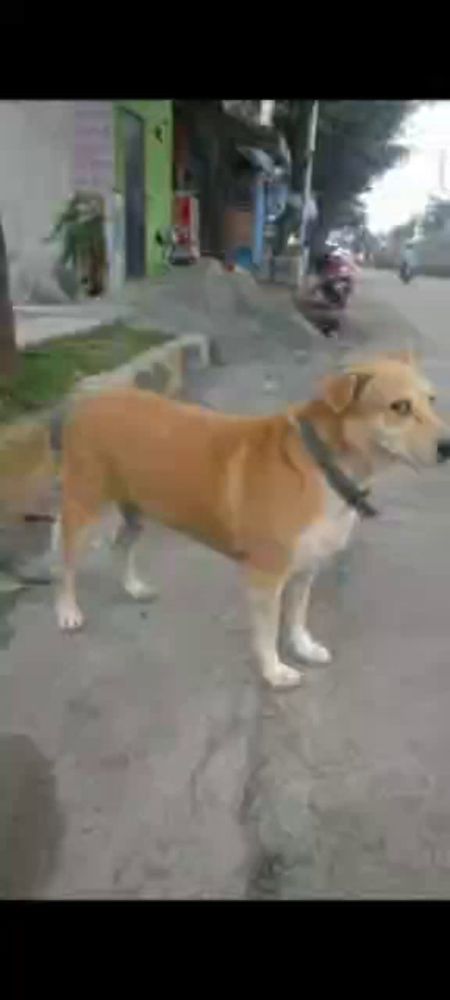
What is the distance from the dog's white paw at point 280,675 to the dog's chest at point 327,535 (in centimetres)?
11

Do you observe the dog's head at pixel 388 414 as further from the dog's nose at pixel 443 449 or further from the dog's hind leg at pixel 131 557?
the dog's hind leg at pixel 131 557

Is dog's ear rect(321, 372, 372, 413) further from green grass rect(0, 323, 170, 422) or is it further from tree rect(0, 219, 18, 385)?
tree rect(0, 219, 18, 385)

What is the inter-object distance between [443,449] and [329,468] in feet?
0.38

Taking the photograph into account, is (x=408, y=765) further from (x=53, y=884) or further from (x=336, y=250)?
(x=336, y=250)

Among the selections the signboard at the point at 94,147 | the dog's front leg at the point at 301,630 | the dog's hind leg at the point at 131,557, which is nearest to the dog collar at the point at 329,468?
the dog's front leg at the point at 301,630

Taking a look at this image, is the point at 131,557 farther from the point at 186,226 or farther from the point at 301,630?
the point at 186,226

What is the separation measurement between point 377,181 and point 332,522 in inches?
14.4

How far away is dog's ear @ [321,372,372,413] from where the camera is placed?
1.21 m

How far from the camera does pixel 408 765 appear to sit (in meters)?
1.28

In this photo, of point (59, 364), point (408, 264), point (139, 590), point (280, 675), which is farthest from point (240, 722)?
point (408, 264)

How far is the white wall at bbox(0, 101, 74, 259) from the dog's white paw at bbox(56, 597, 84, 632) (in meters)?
0.37

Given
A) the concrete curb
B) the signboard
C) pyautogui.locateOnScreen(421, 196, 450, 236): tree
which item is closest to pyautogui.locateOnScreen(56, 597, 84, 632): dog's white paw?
the concrete curb

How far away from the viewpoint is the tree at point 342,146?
1.20 metres

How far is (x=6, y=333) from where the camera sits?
1.27m
